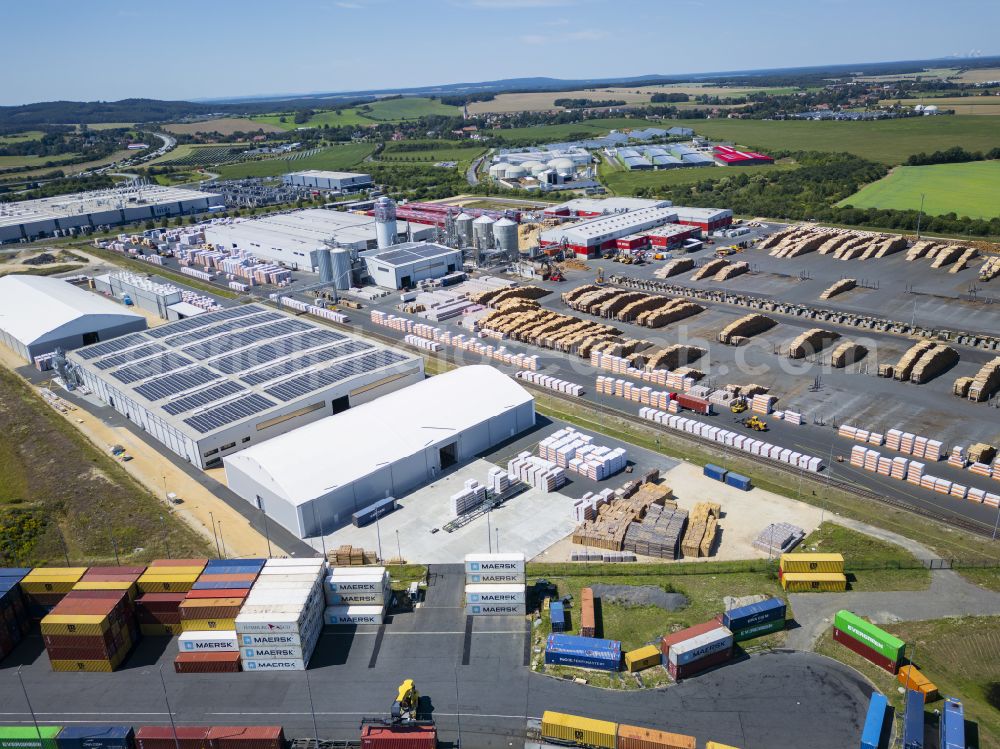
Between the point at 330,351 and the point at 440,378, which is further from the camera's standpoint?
the point at 330,351

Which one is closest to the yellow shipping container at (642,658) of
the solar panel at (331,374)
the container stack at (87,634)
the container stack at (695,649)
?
the container stack at (695,649)

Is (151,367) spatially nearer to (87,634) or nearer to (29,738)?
(87,634)

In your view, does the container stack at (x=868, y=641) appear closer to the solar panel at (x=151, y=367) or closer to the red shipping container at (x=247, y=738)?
the red shipping container at (x=247, y=738)

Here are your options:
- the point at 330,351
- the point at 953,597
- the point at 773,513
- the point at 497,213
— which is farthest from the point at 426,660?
the point at 497,213

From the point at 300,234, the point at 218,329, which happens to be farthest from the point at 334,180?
the point at 218,329

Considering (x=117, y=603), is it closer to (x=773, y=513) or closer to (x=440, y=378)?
(x=440, y=378)

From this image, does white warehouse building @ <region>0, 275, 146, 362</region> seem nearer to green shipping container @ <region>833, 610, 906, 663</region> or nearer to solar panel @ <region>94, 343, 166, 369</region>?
solar panel @ <region>94, 343, 166, 369</region>

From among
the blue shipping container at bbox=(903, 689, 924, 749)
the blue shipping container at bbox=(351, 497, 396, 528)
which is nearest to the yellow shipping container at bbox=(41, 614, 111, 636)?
the blue shipping container at bbox=(351, 497, 396, 528)

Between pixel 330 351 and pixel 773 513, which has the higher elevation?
pixel 330 351

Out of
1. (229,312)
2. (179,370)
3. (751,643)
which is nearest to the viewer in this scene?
(751,643)
